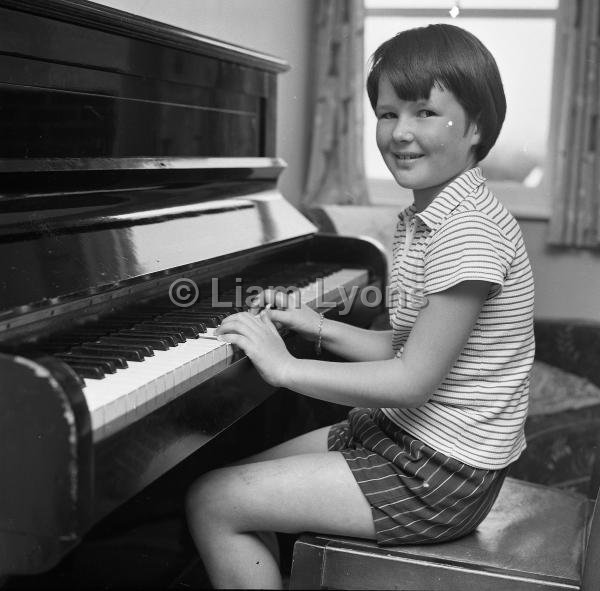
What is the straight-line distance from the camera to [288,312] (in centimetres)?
161

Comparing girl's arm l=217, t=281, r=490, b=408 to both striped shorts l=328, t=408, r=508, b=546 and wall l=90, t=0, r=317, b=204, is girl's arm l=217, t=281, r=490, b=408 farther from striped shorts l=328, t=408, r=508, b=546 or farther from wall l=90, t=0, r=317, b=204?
wall l=90, t=0, r=317, b=204

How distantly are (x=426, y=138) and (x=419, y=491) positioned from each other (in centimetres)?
57

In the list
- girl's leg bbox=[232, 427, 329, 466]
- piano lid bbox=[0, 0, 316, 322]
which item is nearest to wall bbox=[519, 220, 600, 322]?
piano lid bbox=[0, 0, 316, 322]

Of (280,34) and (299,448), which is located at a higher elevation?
(280,34)

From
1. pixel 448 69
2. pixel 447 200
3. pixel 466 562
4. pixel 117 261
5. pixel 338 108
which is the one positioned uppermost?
pixel 338 108

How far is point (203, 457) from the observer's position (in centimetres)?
215

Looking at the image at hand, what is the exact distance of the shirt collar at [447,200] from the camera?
1.38 metres

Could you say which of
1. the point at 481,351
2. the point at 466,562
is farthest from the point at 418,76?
the point at 466,562

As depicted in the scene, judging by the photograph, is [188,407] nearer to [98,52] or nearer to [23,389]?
[23,389]

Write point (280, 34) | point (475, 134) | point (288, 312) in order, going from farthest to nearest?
point (280, 34) → point (288, 312) → point (475, 134)

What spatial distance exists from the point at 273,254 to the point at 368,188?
7.70 feet

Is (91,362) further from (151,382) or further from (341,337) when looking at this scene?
(341,337)

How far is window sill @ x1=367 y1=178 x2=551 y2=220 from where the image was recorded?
4.25 m

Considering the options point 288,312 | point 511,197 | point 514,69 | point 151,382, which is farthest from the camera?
point 511,197
